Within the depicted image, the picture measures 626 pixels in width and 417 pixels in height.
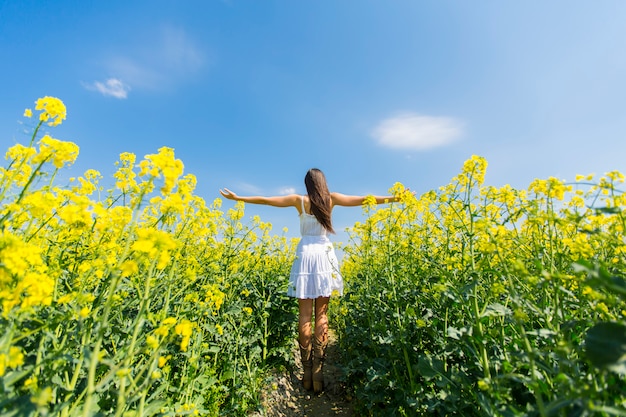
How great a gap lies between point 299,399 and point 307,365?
1.18 feet

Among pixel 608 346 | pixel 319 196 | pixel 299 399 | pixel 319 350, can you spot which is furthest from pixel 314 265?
pixel 608 346

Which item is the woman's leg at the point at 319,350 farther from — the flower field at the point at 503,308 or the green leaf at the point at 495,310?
the green leaf at the point at 495,310

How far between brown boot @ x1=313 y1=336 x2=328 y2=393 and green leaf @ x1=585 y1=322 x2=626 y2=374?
3074 mm

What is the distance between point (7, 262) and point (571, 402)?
1829 mm

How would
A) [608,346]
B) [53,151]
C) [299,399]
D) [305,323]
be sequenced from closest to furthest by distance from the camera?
[608,346] < [53,151] < [299,399] < [305,323]

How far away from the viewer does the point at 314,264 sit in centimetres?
383

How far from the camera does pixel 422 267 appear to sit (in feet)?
8.73

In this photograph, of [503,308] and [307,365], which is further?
[307,365]

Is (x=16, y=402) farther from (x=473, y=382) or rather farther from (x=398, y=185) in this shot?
(x=398, y=185)

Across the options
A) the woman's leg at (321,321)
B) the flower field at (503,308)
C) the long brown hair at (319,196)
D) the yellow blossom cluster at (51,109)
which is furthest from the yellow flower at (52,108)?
the woman's leg at (321,321)

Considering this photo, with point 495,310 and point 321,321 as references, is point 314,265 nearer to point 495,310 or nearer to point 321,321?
point 321,321

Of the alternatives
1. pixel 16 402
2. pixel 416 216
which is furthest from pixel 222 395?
pixel 416 216

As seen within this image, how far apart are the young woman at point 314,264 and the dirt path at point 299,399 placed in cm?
13

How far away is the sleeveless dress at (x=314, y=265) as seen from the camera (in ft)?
12.3
